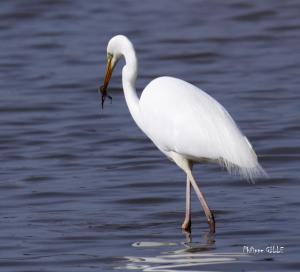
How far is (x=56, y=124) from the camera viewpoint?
1443cm

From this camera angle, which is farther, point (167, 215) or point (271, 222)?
point (167, 215)

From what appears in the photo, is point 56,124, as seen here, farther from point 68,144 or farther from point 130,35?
point 130,35

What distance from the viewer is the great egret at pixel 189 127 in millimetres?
9250

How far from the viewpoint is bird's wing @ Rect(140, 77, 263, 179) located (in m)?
9.24

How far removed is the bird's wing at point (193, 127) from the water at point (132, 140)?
0.53 m

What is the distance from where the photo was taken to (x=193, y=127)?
9.44m

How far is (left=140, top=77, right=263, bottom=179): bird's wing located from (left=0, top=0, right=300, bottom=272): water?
0.53 m

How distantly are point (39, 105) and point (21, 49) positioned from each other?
13.7ft

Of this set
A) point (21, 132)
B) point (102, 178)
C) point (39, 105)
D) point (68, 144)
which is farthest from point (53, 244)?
point (39, 105)

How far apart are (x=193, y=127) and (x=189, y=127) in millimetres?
35

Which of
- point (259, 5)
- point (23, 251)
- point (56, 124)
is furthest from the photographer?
point (259, 5)

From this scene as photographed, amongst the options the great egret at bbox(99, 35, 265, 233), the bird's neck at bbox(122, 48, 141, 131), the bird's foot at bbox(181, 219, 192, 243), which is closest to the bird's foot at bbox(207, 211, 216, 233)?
the great egret at bbox(99, 35, 265, 233)

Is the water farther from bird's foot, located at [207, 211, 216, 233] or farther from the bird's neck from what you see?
the bird's neck

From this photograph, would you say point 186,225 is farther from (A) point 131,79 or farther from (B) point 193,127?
(A) point 131,79
